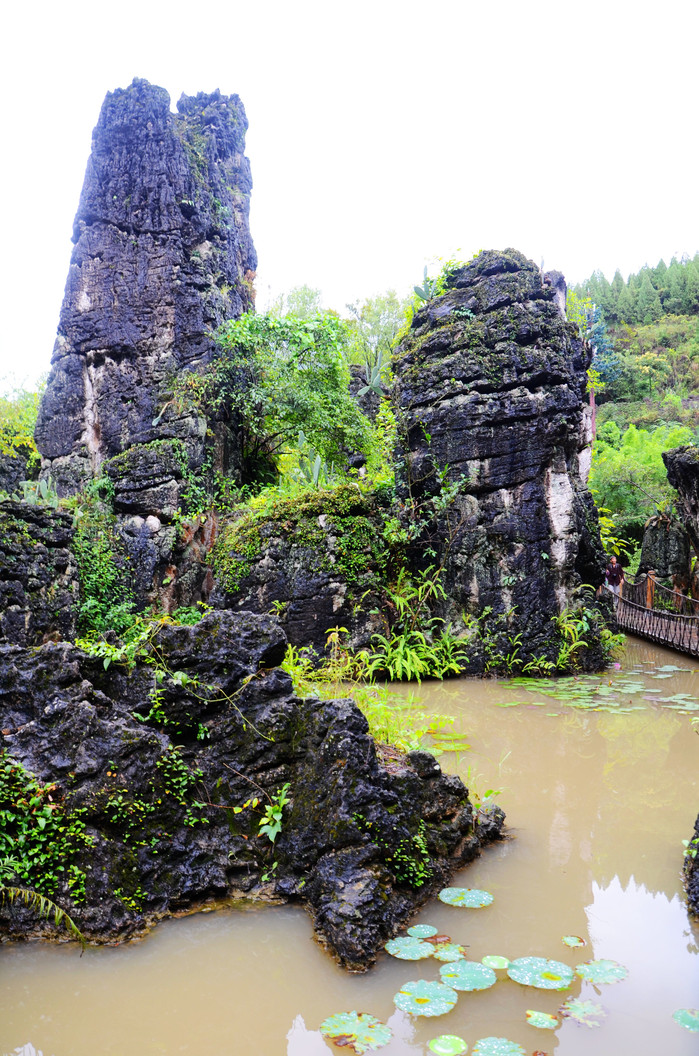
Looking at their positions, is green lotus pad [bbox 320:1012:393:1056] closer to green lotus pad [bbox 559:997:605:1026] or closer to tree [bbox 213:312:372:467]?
green lotus pad [bbox 559:997:605:1026]

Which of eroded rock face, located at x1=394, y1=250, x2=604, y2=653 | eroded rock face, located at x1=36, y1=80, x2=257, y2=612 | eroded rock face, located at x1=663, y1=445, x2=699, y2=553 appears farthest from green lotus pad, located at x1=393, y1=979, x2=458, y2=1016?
eroded rock face, located at x1=663, y1=445, x2=699, y2=553

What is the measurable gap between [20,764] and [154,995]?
51.6 inches

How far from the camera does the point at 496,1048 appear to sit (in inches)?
89.8

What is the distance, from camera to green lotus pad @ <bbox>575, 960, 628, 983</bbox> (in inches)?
106

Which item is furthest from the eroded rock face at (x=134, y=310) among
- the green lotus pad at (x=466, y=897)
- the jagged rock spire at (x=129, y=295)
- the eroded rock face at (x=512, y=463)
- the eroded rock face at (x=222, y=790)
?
the green lotus pad at (x=466, y=897)

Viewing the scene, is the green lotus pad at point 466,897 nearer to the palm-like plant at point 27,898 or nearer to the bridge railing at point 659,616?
the palm-like plant at point 27,898

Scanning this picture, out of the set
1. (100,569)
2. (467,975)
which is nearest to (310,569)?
(100,569)

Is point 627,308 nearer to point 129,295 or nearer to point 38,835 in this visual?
point 129,295

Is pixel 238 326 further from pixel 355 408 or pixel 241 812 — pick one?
pixel 241 812

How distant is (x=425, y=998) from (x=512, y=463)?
7865 mm

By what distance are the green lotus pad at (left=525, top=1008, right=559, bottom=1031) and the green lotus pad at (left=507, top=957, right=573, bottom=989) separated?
0.58 feet

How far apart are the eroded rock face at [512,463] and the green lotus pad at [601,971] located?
6.75 meters

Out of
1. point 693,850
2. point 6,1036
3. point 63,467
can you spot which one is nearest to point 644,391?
point 63,467

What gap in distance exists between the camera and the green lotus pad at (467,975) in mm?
2619
